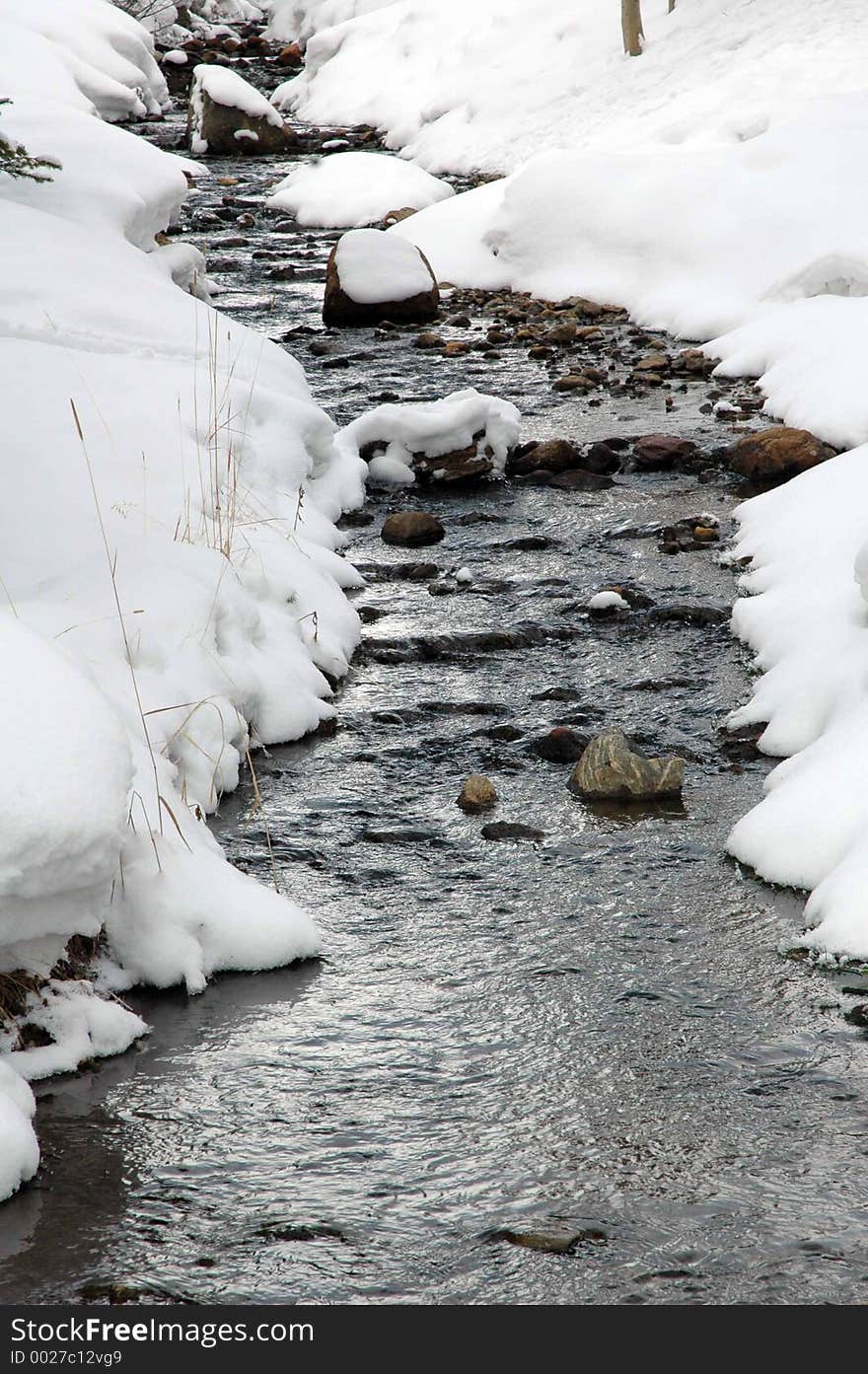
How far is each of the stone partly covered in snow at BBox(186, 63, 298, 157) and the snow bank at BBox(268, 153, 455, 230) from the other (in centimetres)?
346

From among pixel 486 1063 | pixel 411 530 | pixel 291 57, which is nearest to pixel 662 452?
pixel 411 530

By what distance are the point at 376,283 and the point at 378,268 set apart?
0.50 feet

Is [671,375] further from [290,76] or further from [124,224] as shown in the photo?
[290,76]

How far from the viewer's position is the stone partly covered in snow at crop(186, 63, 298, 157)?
20.6m

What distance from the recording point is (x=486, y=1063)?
3482 millimetres

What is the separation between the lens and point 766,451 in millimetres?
8109

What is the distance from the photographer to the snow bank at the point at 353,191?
53.6 ft

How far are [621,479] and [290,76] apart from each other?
1069 inches

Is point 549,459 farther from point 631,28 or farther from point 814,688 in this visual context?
point 631,28

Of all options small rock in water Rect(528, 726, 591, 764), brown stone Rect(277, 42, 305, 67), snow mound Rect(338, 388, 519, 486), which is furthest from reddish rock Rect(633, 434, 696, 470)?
brown stone Rect(277, 42, 305, 67)

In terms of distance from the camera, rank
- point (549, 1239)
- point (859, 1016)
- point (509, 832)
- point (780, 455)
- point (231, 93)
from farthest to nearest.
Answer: point (231, 93), point (780, 455), point (509, 832), point (859, 1016), point (549, 1239)

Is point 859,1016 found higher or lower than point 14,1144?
lower

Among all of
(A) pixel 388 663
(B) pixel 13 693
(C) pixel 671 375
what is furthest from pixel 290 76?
(B) pixel 13 693

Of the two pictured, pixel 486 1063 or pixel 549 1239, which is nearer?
pixel 549 1239
